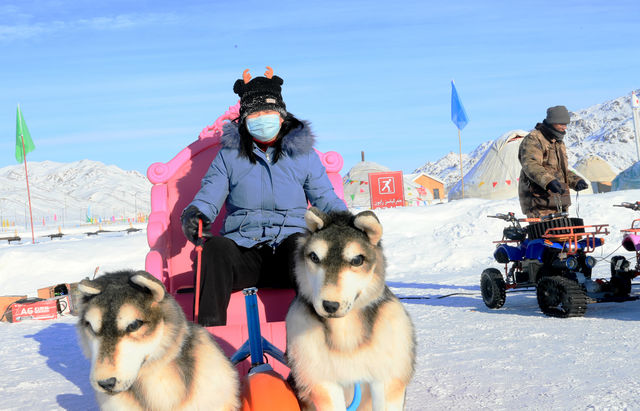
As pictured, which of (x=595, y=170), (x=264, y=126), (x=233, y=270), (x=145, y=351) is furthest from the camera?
(x=595, y=170)

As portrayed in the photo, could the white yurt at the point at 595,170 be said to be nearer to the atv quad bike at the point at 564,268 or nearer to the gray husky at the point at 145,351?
the atv quad bike at the point at 564,268

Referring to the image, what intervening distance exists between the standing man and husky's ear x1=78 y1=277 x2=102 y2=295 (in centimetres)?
560

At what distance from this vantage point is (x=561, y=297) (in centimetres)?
665

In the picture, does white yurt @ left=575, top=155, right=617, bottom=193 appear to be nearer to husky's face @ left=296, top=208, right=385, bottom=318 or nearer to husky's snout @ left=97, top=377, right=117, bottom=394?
husky's face @ left=296, top=208, right=385, bottom=318

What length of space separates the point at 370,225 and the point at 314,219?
27 cm

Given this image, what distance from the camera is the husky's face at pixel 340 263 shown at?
8.54 ft

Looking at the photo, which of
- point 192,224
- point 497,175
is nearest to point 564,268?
point 192,224

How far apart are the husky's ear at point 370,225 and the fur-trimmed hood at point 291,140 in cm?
167

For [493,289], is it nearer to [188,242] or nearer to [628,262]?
[628,262]

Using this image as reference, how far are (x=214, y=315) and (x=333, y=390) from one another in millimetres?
1147

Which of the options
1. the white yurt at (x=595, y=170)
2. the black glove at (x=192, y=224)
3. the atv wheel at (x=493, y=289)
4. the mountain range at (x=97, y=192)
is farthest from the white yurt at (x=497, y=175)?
the mountain range at (x=97, y=192)

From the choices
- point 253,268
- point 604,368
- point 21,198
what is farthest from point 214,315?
point 21,198

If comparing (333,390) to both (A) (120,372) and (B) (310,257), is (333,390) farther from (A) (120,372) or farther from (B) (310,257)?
(A) (120,372)

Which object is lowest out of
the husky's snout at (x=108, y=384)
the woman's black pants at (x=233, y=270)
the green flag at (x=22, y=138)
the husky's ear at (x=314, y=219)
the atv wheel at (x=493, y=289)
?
the atv wheel at (x=493, y=289)
